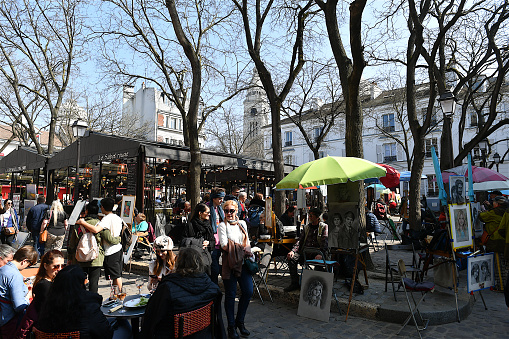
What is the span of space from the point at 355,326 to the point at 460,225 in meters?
2.32

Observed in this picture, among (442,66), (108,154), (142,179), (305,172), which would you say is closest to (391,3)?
(442,66)

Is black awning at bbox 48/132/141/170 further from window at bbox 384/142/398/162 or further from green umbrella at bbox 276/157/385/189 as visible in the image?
window at bbox 384/142/398/162

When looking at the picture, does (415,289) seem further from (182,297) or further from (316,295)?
(182,297)

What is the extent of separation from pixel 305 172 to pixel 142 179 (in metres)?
6.33

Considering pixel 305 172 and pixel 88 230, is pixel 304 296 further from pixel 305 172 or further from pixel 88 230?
pixel 88 230

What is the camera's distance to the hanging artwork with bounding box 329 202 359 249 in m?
5.42

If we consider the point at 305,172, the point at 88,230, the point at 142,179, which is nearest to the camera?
the point at 88,230

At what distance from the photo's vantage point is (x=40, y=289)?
2967 millimetres

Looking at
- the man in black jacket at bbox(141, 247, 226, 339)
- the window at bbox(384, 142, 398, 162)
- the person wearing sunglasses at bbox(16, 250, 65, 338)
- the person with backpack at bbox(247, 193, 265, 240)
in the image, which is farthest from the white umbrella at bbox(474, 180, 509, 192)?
the window at bbox(384, 142, 398, 162)

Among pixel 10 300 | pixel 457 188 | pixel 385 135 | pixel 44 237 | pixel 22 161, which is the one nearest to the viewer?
pixel 10 300

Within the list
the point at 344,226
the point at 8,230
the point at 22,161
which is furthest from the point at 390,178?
the point at 22,161

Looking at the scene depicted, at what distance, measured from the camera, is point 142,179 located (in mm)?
10258

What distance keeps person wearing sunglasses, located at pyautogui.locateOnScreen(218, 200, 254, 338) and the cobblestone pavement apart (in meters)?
0.43

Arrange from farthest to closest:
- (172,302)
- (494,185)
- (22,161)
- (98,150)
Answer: (22,161) → (98,150) → (494,185) → (172,302)
